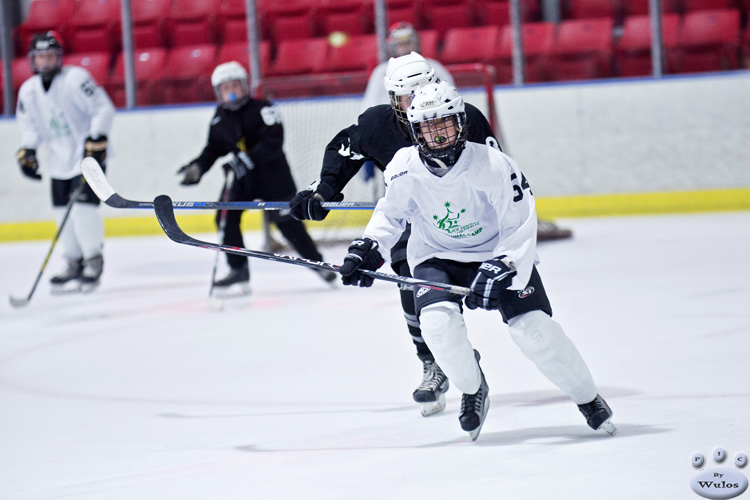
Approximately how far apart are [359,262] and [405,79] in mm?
513

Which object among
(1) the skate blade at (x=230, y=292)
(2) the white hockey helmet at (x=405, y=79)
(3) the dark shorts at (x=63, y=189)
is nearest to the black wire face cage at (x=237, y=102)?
(1) the skate blade at (x=230, y=292)

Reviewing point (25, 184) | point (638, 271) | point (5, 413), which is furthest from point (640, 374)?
point (25, 184)

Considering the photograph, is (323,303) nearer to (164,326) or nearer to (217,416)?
(164,326)

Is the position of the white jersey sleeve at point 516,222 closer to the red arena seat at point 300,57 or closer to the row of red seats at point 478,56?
the row of red seats at point 478,56

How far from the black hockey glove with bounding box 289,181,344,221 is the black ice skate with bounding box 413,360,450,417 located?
53 centimetres

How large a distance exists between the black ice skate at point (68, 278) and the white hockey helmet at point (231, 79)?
4.35 feet

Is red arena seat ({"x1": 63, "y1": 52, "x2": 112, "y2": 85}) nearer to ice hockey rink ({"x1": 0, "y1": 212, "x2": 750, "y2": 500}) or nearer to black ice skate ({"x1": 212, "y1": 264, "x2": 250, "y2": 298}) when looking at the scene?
ice hockey rink ({"x1": 0, "y1": 212, "x2": 750, "y2": 500})

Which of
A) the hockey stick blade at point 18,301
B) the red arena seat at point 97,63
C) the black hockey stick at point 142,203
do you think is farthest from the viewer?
the red arena seat at point 97,63

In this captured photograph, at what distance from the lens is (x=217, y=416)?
3.04 meters

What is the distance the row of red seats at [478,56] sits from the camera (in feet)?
25.2

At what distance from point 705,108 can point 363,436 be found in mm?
5537

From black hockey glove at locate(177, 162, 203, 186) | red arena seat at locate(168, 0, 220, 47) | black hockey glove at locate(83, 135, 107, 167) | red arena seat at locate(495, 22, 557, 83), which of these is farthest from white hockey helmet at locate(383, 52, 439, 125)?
red arena seat at locate(168, 0, 220, 47)

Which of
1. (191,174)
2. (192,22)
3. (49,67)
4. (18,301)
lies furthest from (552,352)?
(192,22)

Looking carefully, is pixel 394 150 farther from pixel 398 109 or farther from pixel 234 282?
pixel 234 282
